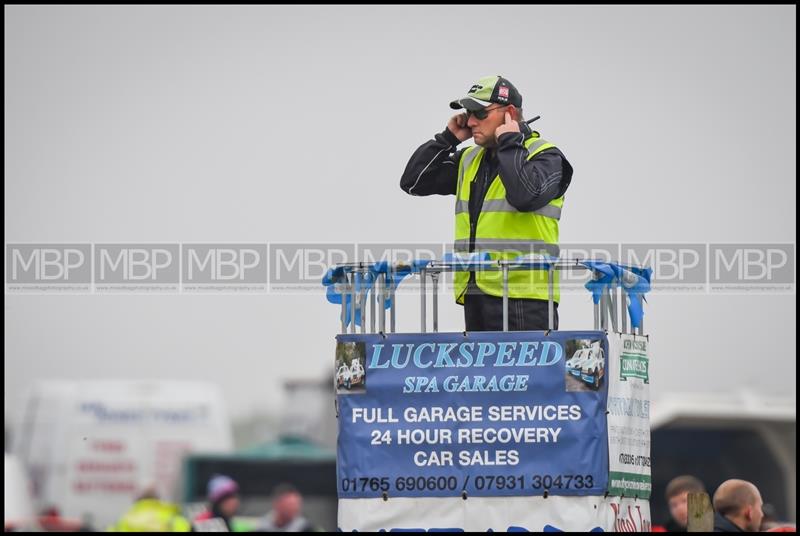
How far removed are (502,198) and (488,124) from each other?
1.68 ft

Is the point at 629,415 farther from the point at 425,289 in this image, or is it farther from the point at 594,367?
the point at 425,289

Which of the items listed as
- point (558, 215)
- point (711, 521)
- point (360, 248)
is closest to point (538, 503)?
point (711, 521)

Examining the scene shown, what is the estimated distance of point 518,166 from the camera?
30.9 ft

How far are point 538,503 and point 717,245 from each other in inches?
124

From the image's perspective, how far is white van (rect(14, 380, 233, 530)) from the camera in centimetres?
3416

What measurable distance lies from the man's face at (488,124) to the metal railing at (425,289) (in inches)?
35.5

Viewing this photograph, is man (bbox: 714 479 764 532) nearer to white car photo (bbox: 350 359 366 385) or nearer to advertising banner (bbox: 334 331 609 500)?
advertising banner (bbox: 334 331 609 500)

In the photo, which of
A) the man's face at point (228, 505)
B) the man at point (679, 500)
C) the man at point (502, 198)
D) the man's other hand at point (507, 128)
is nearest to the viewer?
the man at point (502, 198)

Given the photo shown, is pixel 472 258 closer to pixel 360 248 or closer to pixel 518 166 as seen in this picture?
pixel 518 166

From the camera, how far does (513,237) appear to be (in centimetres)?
979

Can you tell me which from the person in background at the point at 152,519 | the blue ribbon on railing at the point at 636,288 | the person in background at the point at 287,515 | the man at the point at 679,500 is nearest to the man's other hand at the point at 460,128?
the blue ribbon on railing at the point at 636,288

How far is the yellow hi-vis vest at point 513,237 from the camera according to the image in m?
9.58
